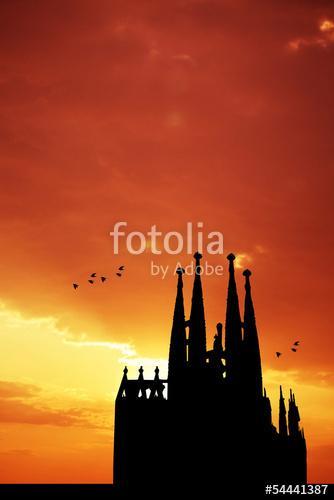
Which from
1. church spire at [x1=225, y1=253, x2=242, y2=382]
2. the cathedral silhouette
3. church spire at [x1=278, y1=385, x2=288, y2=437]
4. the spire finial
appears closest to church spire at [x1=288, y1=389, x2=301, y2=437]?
church spire at [x1=278, y1=385, x2=288, y2=437]

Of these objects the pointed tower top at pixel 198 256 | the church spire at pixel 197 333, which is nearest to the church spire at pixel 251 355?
the church spire at pixel 197 333

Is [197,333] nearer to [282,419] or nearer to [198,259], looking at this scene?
[198,259]

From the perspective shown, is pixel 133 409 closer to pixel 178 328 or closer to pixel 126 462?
pixel 126 462

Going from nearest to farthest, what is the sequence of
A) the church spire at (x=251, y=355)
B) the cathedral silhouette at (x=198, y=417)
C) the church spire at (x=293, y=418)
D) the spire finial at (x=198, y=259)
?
1. the cathedral silhouette at (x=198, y=417)
2. the church spire at (x=251, y=355)
3. the spire finial at (x=198, y=259)
4. the church spire at (x=293, y=418)

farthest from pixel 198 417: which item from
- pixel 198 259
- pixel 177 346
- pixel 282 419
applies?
pixel 282 419

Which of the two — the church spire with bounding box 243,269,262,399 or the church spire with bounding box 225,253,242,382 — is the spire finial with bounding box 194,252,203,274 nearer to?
the church spire with bounding box 225,253,242,382

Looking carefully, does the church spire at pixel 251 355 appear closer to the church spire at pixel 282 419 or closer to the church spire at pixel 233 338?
the church spire at pixel 233 338
